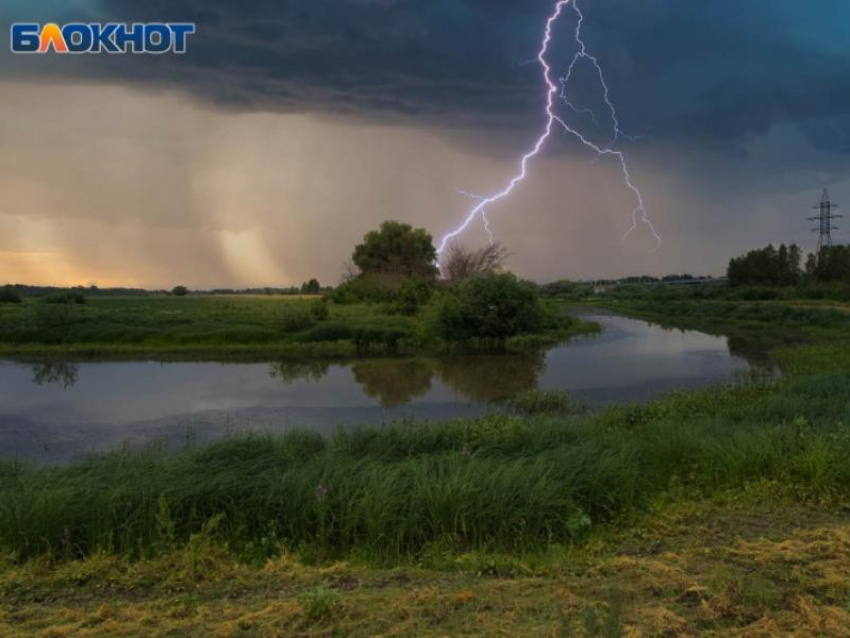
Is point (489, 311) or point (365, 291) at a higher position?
point (365, 291)

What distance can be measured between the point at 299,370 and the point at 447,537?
52.5 ft

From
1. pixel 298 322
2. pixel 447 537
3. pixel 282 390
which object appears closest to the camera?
pixel 447 537

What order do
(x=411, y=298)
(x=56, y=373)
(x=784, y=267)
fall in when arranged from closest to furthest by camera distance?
1. (x=56, y=373)
2. (x=411, y=298)
3. (x=784, y=267)

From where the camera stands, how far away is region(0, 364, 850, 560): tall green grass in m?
4.99

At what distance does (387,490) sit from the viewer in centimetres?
525

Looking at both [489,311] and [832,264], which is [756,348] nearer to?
[489,311]

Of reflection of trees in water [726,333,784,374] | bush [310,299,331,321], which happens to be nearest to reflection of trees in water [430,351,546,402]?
reflection of trees in water [726,333,784,374]

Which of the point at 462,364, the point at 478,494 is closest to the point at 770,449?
→ the point at 478,494

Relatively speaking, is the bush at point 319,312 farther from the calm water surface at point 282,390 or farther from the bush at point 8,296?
the bush at point 8,296

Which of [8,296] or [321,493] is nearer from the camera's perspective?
[321,493]

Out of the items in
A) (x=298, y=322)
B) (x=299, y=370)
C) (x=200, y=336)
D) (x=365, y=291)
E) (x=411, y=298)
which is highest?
(x=365, y=291)

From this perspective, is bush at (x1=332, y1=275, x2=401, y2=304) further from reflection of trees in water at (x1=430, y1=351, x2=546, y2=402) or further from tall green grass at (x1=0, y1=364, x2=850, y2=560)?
tall green grass at (x1=0, y1=364, x2=850, y2=560)

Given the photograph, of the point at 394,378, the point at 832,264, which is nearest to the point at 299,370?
the point at 394,378

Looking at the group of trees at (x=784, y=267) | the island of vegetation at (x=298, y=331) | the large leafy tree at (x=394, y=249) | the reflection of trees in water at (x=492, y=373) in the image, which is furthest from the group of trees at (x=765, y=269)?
the reflection of trees in water at (x=492, y=373)
